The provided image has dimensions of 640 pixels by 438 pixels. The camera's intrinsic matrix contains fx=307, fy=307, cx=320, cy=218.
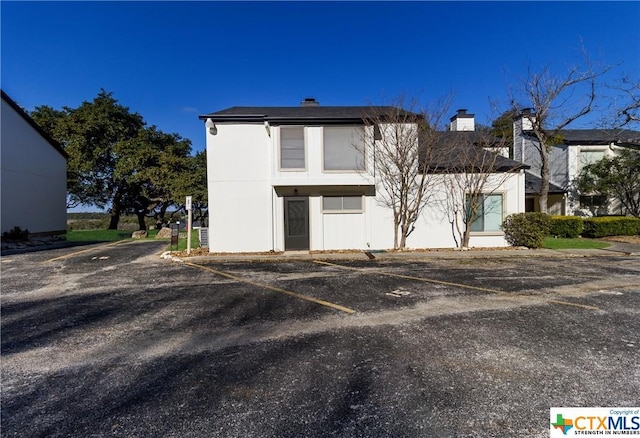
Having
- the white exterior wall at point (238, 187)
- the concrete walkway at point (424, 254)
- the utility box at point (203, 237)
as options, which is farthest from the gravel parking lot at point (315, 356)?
the utility box at point (203, 237)

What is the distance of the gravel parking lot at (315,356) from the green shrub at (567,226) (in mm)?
10643

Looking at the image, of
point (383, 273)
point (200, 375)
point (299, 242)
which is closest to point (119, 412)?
point (200, 375)

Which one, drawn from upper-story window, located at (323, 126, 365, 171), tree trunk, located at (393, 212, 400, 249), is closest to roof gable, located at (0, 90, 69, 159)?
upper-story window, located at (323, 126, 365, 171)

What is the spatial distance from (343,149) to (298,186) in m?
2.30

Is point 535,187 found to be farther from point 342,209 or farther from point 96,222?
point 96,222

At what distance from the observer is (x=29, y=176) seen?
1856 cm

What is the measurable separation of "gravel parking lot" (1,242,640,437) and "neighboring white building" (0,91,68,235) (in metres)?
14.3

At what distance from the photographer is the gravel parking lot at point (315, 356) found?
2494mm

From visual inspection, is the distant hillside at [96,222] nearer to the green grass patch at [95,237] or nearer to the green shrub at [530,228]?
the green grass patch at [95,237]

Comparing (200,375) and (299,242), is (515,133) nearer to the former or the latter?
(299,242)

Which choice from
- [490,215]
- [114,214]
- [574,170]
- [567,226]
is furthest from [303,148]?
[114,214]

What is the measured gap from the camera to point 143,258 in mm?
11430

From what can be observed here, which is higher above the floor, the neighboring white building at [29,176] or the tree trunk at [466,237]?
Answer: the neighboring white building at [29,176]

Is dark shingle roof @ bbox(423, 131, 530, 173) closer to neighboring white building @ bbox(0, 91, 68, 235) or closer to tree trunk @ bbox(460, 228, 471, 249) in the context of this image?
tree trunk @ bbox(460, 228, 471, 249)
